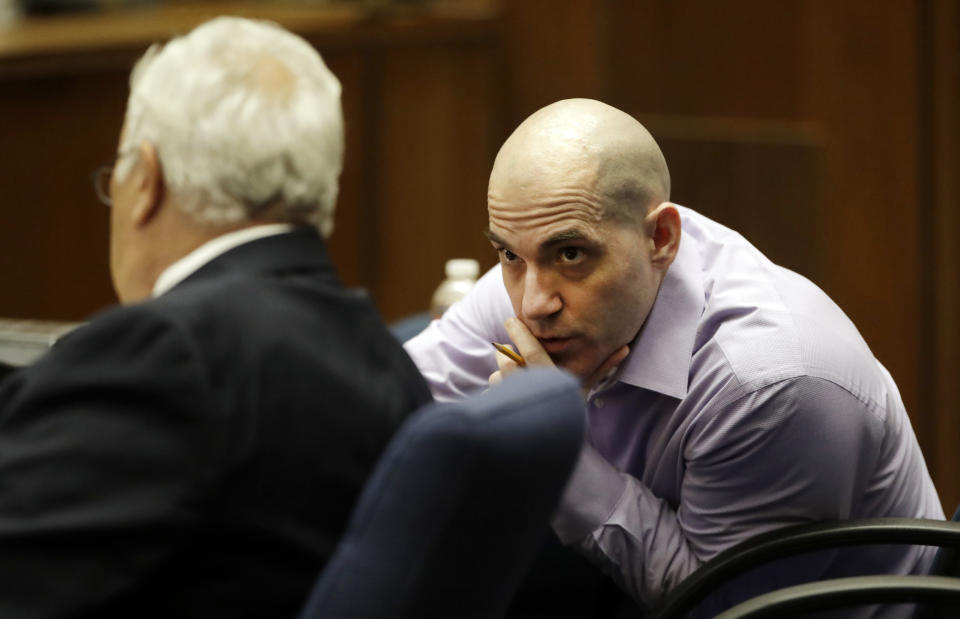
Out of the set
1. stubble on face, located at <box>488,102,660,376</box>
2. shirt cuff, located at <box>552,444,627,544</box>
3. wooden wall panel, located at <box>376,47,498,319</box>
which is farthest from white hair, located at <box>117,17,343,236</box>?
wooden wall panel, located at <box>376,47,498,319</box>

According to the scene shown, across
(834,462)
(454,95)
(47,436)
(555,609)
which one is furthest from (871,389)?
(454,95)

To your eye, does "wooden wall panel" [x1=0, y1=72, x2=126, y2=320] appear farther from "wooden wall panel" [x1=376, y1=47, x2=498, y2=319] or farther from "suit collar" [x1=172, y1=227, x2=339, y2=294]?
"suit collar" [x1=172, y1=227, x2=339, y2=294]

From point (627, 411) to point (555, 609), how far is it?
28 cm

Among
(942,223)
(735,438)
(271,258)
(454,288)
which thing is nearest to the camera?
(271,258)

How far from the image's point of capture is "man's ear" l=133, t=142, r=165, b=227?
124cm

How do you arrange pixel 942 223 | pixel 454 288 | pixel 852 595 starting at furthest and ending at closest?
1. pixel 942 223
2. pixel 454 288
3. pixel 852 595

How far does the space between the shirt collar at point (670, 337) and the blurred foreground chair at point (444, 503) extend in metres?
0.55

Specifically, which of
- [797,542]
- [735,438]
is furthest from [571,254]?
[797,542]

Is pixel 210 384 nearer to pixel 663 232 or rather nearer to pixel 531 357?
pixel 531 357

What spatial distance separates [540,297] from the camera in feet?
5.35

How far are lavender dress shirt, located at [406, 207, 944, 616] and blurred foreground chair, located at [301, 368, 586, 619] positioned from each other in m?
0.49

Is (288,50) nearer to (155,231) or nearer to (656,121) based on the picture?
(155,231)

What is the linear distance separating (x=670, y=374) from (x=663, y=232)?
19 cm

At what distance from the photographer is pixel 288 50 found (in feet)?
4.15
